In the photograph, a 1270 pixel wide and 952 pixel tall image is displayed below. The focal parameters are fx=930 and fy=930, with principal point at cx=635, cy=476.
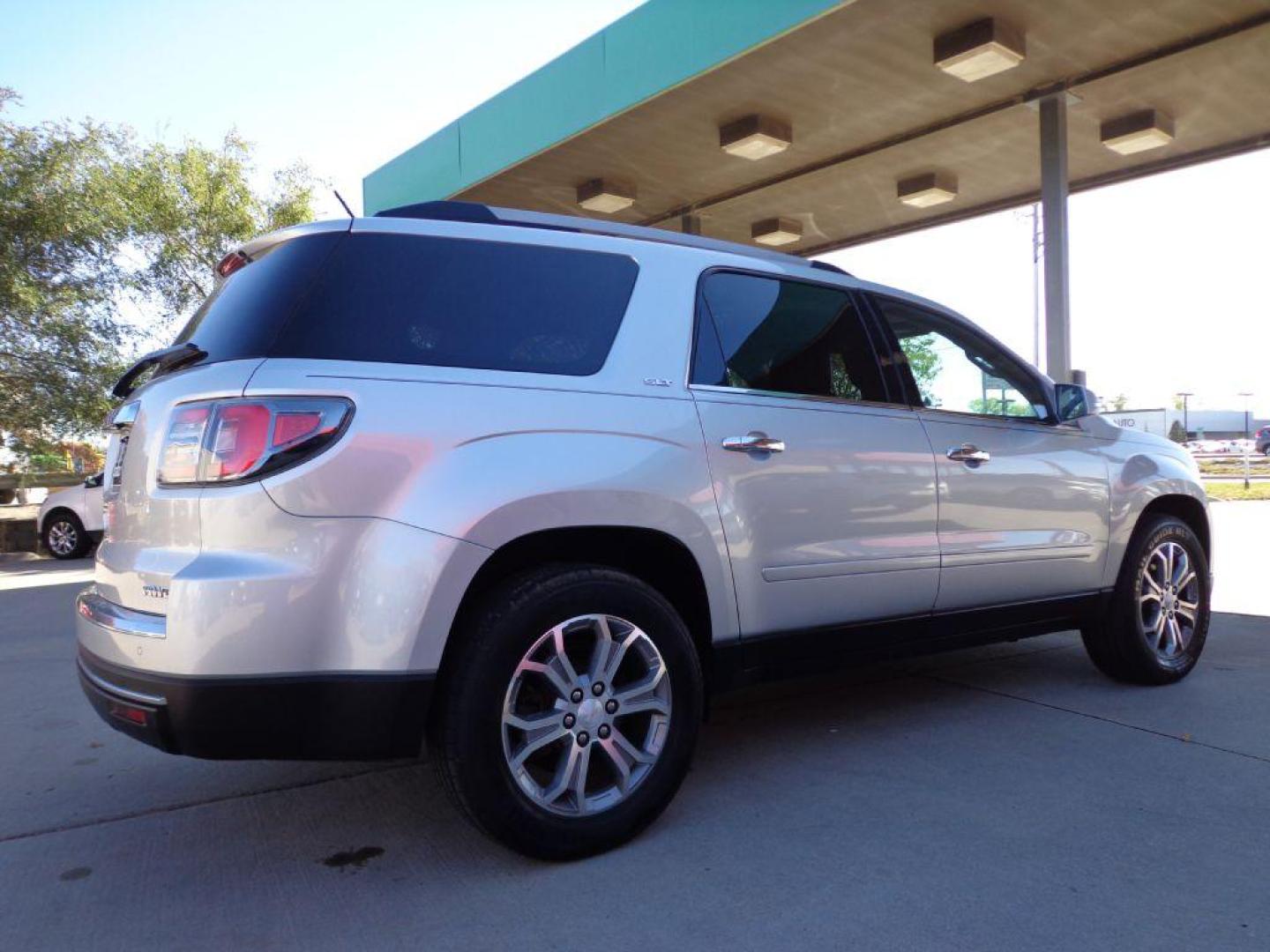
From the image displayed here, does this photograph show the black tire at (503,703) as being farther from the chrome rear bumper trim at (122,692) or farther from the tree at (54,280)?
the tree at (54,280)

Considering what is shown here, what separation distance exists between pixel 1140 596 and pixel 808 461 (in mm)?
2383

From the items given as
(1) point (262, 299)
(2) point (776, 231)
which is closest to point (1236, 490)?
Result: (2) point (776, 231)

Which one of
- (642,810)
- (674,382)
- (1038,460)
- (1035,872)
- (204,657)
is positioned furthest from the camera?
(1038,460)

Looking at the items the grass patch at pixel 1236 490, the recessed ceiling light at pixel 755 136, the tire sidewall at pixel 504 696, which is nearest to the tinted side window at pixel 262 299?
the tire sidewall at pixel 504 696

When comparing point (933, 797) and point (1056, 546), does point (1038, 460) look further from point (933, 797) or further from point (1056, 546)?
point (933, 797)

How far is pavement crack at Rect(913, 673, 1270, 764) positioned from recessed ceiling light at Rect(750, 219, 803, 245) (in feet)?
35.5

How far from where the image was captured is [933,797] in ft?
10.7

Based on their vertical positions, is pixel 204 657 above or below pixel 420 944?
above

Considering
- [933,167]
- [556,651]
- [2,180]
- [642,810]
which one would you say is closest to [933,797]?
[642,810]

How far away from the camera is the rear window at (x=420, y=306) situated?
8.57 ft

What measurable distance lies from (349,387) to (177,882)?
5.16 feet

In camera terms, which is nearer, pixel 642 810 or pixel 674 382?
pixel 642 810

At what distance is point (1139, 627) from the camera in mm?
4609

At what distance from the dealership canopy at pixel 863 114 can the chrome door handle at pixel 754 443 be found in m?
5.69
